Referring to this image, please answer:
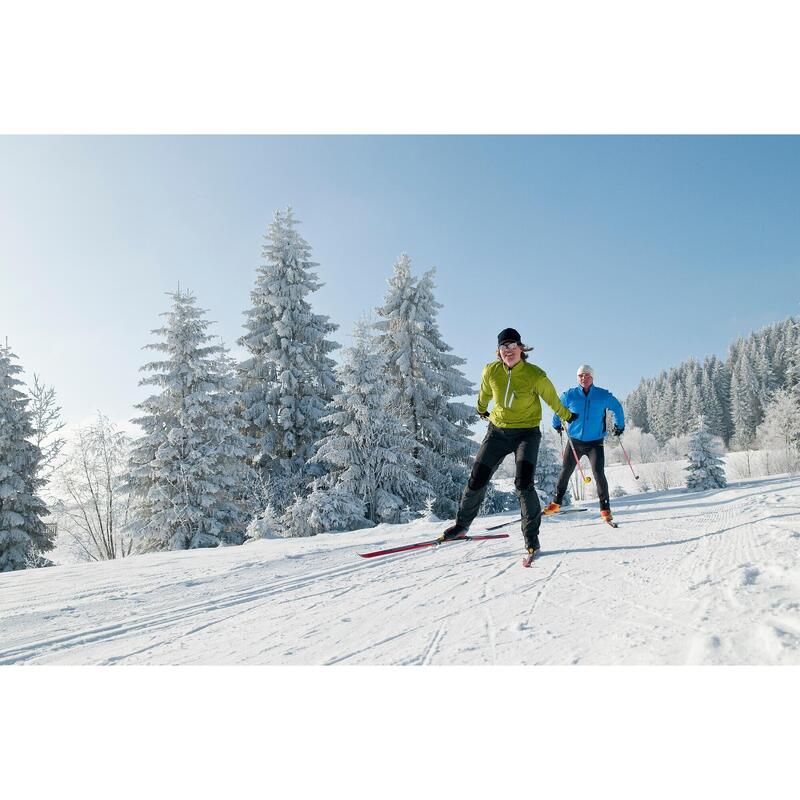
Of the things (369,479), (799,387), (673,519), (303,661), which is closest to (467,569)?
(303,661)

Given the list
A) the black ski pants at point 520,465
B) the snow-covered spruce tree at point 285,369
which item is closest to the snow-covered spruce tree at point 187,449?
the snow-covered spruce tree at point 285,369

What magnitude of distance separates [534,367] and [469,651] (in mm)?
3125

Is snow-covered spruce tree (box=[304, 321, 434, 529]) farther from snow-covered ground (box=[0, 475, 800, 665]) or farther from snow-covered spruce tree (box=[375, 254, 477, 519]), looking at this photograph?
snow-covered ground (box=[0, 475, 800, 665])

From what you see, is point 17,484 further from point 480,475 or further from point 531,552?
point 531,552

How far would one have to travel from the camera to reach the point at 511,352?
15.4 feet

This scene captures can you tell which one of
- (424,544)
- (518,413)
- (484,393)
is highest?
(484,393)

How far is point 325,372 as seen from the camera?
18.2m

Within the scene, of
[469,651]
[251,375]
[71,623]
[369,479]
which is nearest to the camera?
[469,651]

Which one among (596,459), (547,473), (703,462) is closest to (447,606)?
(596,459)

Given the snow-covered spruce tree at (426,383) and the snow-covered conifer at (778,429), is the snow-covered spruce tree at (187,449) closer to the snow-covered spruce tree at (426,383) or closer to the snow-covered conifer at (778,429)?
the snow-covered spruce tree at (426,383)

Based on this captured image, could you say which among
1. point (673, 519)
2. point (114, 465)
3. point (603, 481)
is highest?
point (114, 465)

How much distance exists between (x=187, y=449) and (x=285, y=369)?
188 inches

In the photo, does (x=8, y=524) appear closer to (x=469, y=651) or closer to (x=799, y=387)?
(x=469, y=651)

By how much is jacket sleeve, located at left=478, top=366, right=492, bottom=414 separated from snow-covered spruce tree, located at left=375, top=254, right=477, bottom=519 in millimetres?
11294
